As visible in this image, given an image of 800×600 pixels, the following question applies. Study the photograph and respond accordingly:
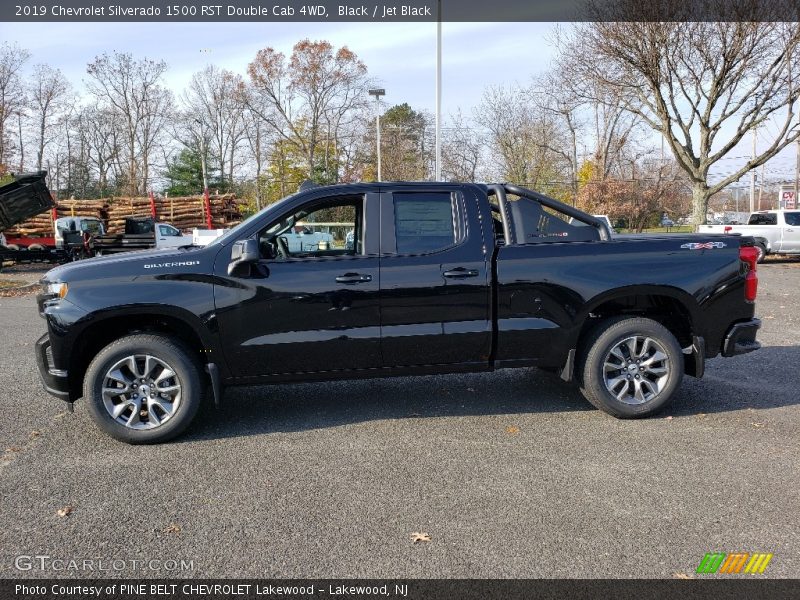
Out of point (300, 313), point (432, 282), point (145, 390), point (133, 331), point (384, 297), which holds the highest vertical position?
point (432, 282)

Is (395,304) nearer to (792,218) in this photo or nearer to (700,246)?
(700,246)

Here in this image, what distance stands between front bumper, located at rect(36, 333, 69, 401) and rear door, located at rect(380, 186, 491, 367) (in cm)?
236

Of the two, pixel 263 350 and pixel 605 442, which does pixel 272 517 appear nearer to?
pixel 263 350

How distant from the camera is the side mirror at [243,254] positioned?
14.6 feet

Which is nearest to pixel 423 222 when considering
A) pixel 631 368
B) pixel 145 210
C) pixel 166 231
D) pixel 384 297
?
pixel 384 297

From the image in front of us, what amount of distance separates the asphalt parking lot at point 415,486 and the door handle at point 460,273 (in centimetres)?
119

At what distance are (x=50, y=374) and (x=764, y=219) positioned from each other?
82.3 ft

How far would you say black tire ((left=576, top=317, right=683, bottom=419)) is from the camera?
16.4ft

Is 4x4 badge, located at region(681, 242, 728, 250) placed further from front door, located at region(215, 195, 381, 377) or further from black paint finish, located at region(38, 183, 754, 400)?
front door, located at region(215, 195, 381, 377)

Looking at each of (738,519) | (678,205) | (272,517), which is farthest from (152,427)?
(678,205)

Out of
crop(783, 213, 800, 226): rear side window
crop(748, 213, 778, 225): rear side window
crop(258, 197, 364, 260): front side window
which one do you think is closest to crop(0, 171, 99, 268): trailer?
crop(258, 197, 364, 260): front side window

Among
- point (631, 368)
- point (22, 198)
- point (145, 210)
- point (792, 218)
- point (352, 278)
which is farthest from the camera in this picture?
point (145, 210)

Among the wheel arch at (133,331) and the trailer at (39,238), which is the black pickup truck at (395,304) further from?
the trailer at (39,238)

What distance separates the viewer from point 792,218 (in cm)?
2289
